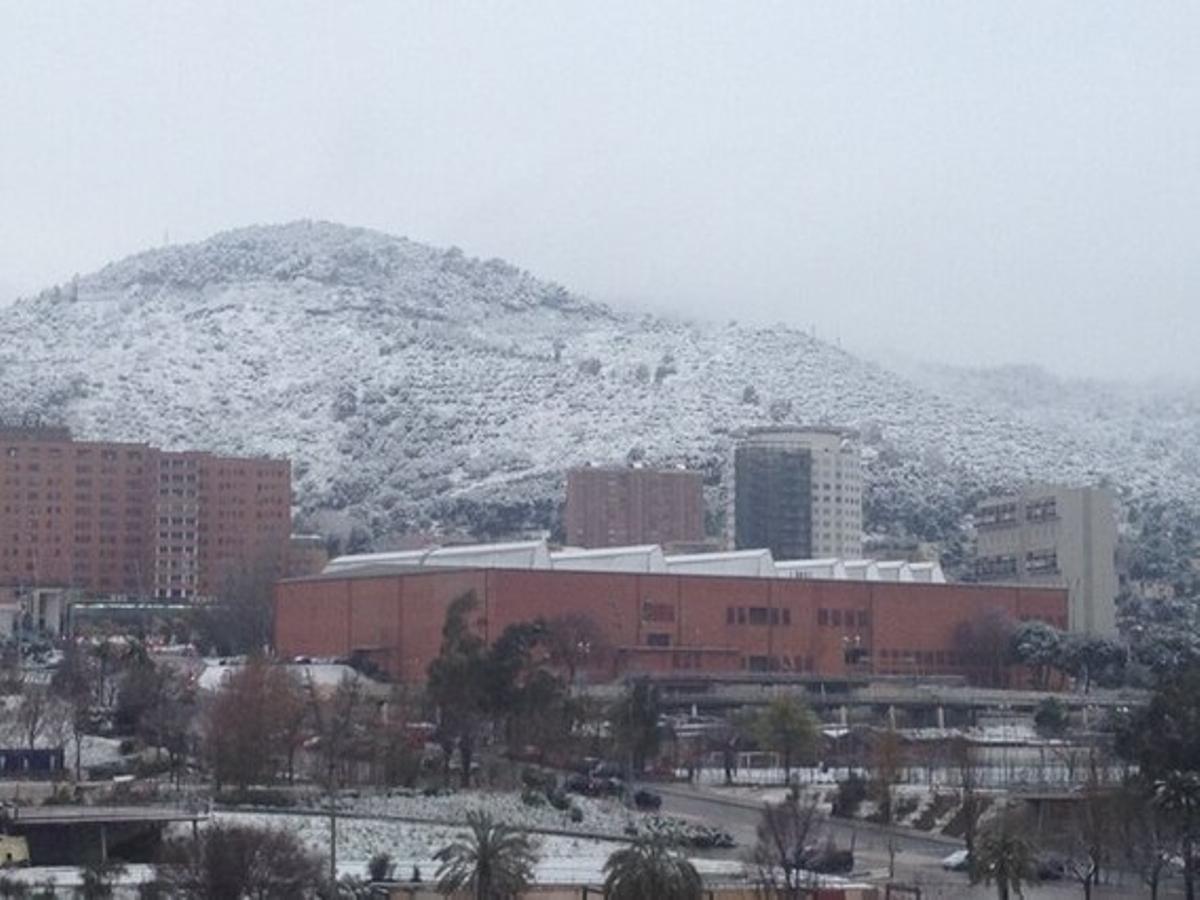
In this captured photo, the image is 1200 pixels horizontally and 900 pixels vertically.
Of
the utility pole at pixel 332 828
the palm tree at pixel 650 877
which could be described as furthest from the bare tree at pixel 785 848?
the utility pole at pixel 332 828

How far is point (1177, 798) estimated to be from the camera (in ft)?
181

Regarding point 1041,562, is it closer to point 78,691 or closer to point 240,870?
point 78,691

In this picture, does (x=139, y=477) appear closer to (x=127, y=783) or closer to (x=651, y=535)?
(x=651, y=535)

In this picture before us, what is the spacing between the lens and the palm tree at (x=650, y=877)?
46.8m

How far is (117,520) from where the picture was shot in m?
141

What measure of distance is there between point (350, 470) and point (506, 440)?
45.5ft

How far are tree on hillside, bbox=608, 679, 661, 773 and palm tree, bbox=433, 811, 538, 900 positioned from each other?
73.5 ft

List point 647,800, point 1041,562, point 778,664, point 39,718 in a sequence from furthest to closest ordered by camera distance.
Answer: point 1041,562
point 778,664
point 39,718
point 647,800

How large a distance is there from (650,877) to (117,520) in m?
97.8

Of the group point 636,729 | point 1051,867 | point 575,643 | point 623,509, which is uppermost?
point 623,509

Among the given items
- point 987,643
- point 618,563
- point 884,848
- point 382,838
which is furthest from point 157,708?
point 987,643

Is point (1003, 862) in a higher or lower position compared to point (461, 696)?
lower

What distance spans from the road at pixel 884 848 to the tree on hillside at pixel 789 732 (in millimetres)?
3844

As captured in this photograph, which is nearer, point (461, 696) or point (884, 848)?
point (884, 848)
